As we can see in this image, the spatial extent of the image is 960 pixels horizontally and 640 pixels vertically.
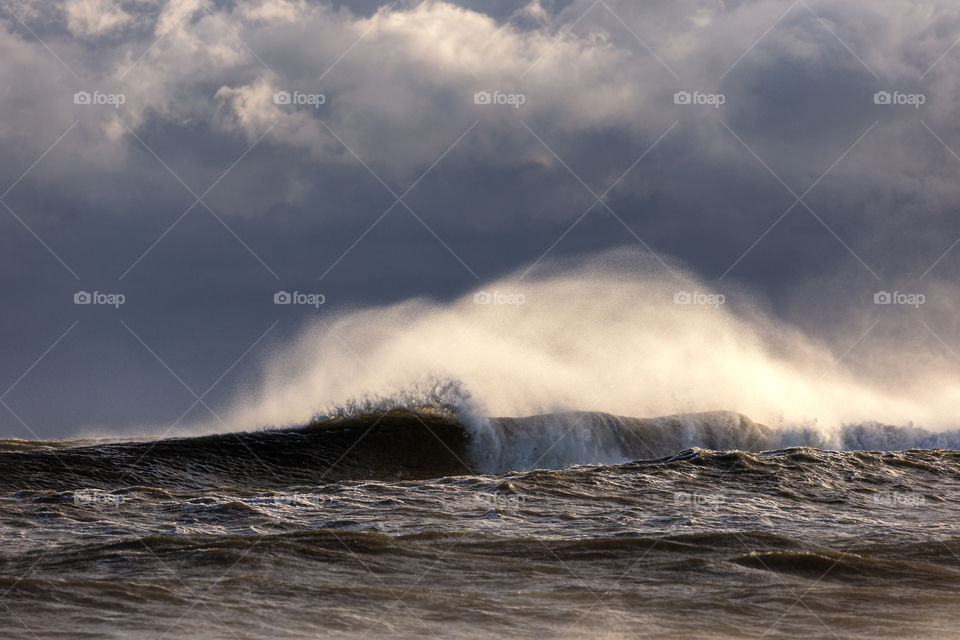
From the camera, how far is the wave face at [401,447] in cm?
1856

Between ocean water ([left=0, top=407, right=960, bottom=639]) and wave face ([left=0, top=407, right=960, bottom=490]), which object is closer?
ocean water ([left=0, top=407, right=960, bottom=639])

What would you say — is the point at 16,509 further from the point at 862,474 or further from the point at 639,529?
the point at 862,474

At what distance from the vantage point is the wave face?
1856 centimetres

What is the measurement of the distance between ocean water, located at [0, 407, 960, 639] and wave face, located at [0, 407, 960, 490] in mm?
159

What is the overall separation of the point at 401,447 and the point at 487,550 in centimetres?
1241

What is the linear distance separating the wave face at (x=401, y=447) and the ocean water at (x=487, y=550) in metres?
0.16

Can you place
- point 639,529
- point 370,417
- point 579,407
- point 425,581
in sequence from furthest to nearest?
point 579,407
point 370,417
point 639,529
point 425,581

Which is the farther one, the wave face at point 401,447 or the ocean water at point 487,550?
the wave face at point 401,447

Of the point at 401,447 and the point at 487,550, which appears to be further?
the point at 401,447

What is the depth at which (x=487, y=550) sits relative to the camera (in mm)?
10719

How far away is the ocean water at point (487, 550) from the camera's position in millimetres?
8039

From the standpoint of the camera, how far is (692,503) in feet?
47.9

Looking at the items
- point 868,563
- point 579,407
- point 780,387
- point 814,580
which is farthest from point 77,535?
point 780,387

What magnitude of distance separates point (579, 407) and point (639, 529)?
1452 centimetres
